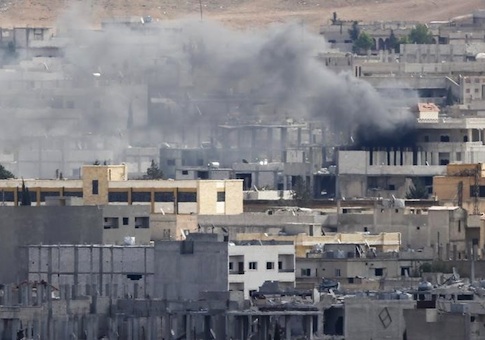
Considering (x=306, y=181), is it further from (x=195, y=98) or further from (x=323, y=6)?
(x=323, y=6)

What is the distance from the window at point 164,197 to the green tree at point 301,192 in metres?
5.89

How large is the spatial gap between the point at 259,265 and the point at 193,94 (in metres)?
37.1

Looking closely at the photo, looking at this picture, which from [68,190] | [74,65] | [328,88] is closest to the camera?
[68,190]

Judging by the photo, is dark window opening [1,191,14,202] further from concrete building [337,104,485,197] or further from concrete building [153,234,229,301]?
concrete building [153,234,229,301]

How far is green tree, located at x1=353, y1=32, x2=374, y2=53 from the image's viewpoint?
140125mm

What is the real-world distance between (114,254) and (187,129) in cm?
3571

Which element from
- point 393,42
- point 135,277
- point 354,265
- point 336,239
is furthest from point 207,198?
point 393,42

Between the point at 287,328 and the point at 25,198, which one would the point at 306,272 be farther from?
the point at 287,328

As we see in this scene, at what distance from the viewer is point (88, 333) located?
6162cm

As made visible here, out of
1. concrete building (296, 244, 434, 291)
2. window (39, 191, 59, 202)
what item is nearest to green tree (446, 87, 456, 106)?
window (39, 191, 59, 202)

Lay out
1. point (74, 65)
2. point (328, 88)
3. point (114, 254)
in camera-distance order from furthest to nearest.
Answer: point (74, 65), point (328, 88), point (114, 254)

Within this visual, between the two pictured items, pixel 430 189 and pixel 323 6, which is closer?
pixel 430 189

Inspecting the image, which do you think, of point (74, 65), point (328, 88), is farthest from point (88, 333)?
point (74, 65)

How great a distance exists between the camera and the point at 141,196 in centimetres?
8581
